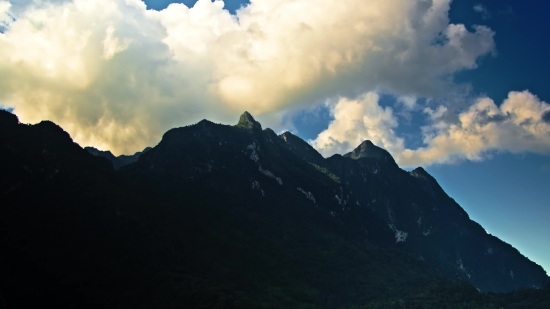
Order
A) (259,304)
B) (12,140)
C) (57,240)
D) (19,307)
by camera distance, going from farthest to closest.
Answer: (12,140) → (259,304) → (57,240) → (19,307)

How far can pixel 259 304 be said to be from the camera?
7160 inches

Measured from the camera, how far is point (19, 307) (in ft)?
419

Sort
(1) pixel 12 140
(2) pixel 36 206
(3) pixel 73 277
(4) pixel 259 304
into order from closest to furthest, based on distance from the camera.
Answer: (3) pixel 73 277
(2) pixel 36 206
(4) pixel 259 304
(1) pixel 12 140

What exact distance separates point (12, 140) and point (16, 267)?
77.2 metres

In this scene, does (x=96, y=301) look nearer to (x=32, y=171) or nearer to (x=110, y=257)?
(x=110, y=257)

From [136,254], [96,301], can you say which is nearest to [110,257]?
[136,254]

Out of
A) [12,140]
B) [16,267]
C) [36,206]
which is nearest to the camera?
[16,267]

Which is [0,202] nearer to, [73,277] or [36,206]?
[36,206]

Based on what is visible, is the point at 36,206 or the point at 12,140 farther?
the point at 12,140

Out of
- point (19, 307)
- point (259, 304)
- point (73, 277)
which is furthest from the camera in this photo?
point (259, 304)

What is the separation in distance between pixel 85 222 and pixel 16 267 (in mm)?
45544

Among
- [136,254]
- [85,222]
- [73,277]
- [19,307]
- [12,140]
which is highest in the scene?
[12,140]

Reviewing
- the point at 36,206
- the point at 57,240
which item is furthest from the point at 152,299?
the point at 36,206

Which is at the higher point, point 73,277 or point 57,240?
point 57,240
